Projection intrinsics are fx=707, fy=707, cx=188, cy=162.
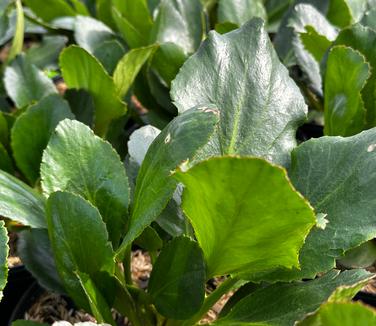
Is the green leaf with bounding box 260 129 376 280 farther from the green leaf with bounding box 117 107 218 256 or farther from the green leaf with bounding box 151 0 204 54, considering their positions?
the green leaf with bounding box 151 0 204 54

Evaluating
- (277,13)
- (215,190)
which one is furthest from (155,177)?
(277,13)

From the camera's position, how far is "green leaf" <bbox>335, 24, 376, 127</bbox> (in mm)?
1092

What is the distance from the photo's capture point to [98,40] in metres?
1.46

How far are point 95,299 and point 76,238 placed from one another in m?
0.07

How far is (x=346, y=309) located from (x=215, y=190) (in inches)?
6.8

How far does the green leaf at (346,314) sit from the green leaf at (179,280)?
237 millimetres

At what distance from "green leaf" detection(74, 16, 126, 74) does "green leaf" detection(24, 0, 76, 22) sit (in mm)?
185

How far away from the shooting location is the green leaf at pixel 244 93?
89cm

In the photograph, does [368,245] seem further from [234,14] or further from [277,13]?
[277,13]

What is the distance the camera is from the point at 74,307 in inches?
43.7

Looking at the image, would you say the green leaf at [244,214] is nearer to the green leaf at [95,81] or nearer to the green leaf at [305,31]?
the green leaf at [95,81]

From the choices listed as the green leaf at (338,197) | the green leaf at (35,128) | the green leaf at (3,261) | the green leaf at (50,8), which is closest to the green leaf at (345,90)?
the green leaf at (338,197)

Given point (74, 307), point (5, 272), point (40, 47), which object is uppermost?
point (5, 272)

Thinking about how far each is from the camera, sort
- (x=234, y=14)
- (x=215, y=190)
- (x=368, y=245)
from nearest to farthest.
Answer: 1. (x=215, y=190)
2. (x=368, y=245)
3. (x=234, y=14)
